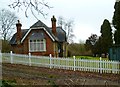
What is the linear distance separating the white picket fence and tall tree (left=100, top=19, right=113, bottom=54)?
91.7 ft

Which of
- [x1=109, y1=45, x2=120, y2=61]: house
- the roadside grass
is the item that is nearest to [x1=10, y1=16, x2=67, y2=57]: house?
the roadside grass

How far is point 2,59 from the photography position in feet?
88.1

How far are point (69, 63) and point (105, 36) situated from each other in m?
29.8

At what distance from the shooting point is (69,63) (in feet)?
74.9

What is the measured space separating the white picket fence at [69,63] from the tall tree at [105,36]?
27.9 m

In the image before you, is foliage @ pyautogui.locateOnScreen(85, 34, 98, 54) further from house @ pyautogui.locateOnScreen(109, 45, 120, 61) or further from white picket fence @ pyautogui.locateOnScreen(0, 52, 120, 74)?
white picket fence @ pyautogui.locateOnScreen(0, 52, 120, 74)

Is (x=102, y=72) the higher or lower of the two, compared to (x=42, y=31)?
lower

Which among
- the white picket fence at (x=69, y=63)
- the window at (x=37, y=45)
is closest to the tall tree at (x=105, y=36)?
the window at (x=37, y=45)

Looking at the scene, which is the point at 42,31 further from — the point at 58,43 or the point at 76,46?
the point at 76,46

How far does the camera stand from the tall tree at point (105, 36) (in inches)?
2020

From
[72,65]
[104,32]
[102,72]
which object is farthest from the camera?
[104,32]

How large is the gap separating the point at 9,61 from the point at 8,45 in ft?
45.2

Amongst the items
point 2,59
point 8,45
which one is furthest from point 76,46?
point 2,59

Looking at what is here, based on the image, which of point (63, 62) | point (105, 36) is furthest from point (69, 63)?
point (105, 36)
